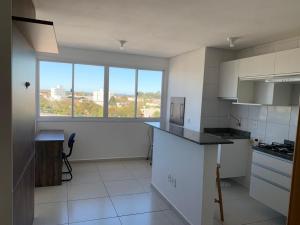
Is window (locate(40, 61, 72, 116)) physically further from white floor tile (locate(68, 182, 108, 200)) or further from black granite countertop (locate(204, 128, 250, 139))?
black granite countertop (locate(204, 128, 250, 139))

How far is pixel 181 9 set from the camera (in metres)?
2.47

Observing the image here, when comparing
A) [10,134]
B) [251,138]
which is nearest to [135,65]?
[251,138]

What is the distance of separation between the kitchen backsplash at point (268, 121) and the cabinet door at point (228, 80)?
461 mm

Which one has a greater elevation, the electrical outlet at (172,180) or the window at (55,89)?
the window at (55,89)

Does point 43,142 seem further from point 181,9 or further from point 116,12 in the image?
point 181,9

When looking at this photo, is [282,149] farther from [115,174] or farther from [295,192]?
[115,174]

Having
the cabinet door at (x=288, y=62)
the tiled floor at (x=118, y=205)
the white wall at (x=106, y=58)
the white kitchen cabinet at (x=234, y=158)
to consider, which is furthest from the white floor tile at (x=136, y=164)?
the cabinet door at (x=288, y=62)

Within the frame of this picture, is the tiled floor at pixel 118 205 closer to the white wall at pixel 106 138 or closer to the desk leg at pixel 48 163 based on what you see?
the desk leg at pixel 48 163

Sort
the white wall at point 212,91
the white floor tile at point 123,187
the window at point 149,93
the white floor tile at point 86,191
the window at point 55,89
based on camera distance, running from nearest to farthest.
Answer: the white floor tile at point 86,191, the white floor tile at point 123,187, the white wall at point 212,91, the window at point 55,89, the window at point 149,93

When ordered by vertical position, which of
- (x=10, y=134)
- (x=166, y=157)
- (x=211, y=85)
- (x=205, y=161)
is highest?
(x=211, y=85)

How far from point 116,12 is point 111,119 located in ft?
9.92

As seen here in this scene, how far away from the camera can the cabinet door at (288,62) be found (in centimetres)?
284

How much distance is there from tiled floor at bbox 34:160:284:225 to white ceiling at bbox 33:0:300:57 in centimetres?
253

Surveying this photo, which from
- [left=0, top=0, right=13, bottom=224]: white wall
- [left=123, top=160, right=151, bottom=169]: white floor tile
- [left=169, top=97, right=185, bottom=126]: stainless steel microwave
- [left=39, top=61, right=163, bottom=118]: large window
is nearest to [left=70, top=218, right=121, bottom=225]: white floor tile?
[left=0, top=0, right=13, bottom=224]: white wall
